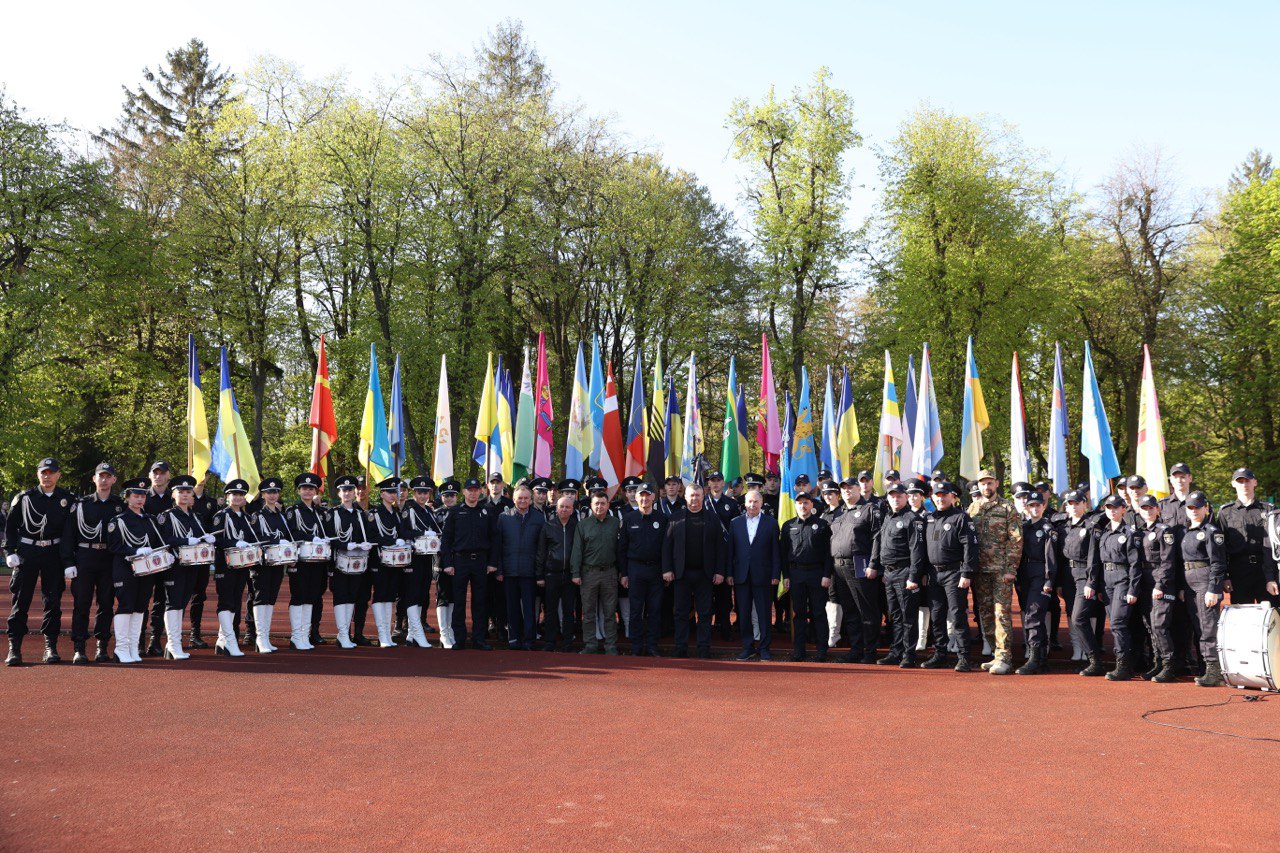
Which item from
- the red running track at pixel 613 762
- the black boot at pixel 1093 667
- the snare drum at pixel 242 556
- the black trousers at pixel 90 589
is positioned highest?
the snare drum at pixel 242 556

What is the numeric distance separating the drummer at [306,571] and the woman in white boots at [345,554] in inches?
5.5

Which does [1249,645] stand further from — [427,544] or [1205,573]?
[427,544]

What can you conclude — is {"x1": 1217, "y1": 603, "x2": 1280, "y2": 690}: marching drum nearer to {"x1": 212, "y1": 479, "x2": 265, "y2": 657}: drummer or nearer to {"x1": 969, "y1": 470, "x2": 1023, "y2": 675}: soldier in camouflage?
{"x1": 969, "y1": 470, "x2": 1023, "y2": 675}: soldier in camouflage

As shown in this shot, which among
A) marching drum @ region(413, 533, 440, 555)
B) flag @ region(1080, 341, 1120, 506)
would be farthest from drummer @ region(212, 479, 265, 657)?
flag @ region(1080, 341, 1120, 506)

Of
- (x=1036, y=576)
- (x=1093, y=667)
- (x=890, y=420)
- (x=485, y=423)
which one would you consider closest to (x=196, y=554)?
(x=485, y=423)

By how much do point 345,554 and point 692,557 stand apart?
4095mm

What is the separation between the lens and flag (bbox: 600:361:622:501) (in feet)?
53.7

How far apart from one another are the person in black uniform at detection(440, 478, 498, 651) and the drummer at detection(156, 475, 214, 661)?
274 cm

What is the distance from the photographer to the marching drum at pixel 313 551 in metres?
11.7

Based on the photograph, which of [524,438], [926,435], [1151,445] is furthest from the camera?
[524,438]

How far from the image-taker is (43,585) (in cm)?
1064

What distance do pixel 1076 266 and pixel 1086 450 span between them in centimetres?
2323

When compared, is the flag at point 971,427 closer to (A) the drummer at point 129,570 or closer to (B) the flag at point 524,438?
(B) the flag at point 524,438

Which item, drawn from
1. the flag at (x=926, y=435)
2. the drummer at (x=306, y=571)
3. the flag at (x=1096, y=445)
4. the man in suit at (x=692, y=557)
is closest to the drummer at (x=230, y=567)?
the drummer at (x=306, y=571)
